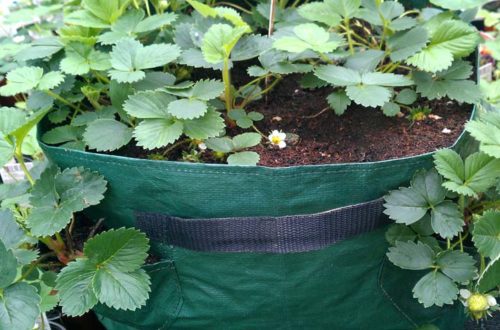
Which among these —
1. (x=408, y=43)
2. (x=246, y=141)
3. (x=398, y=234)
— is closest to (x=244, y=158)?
(x=246, y=141)

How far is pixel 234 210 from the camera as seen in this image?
838 millimetres

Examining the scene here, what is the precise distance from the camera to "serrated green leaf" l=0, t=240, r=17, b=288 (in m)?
0.81

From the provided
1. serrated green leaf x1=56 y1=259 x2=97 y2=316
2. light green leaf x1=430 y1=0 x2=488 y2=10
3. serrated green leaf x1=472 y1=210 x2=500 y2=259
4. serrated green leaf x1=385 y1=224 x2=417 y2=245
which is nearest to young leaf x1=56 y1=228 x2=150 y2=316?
serrated green leaf x1=56 y1=259 x2=97 y2=316

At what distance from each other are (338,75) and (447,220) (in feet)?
0.97

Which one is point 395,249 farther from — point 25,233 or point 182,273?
point 25,233

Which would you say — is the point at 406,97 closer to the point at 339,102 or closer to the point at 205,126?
the point at 339,102

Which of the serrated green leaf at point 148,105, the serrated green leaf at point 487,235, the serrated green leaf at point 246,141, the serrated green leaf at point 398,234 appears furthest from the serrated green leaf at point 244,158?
the serrated green leaf at point 487,235

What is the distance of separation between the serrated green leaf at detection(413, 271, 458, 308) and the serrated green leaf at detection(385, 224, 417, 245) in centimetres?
7

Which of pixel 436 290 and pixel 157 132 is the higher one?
pixel 157 132

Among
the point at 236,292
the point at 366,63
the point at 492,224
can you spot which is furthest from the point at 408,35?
the point at 236,292

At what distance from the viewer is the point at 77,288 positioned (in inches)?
32.9

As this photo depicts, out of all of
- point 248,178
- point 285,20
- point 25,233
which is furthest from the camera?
point 285,20

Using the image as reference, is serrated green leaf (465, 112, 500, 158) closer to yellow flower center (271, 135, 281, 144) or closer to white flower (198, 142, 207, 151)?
yellow flower center (271, 135, 281, 144)

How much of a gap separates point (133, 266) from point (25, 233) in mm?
202
